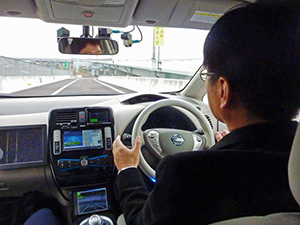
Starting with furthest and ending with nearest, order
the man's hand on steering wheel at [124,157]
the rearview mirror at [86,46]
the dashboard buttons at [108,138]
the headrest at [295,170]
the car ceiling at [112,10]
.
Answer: the dashboard buttons at [108,138] < the rearview mirror at [86,46] < the car ceiling at [112,10] < the man's hand on steering wheel at [124,157] < the headrest at [295,170]

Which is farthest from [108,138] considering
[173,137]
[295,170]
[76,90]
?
[76,90]

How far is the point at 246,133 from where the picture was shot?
42.1 inches

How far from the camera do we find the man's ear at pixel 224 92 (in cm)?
112

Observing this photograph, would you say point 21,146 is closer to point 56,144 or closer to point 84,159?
point 56,144

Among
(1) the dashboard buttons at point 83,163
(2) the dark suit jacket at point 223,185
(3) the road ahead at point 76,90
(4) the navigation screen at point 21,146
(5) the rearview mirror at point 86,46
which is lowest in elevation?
(1) the dashboard buttons at point 83,163

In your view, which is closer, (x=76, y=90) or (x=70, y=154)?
(x=70, y=154)

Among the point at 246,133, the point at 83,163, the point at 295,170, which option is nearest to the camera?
the point at 295,170

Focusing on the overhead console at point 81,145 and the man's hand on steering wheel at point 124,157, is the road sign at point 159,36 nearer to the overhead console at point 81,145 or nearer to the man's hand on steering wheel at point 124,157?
the overhead console at point 81,145

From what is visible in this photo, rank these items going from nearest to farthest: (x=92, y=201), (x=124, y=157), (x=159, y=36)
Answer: (x=124, y=157) → (x=92, y=201) → (x=159, y=36)

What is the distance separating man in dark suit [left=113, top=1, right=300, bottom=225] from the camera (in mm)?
970

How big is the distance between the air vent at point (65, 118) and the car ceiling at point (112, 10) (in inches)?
32.1

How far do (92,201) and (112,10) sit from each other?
1.75 meters

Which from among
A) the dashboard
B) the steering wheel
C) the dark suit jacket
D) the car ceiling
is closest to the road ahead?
the dashboard

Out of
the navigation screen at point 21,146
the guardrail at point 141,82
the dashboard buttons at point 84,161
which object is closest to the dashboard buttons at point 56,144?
the navigation screen at point 21,146
